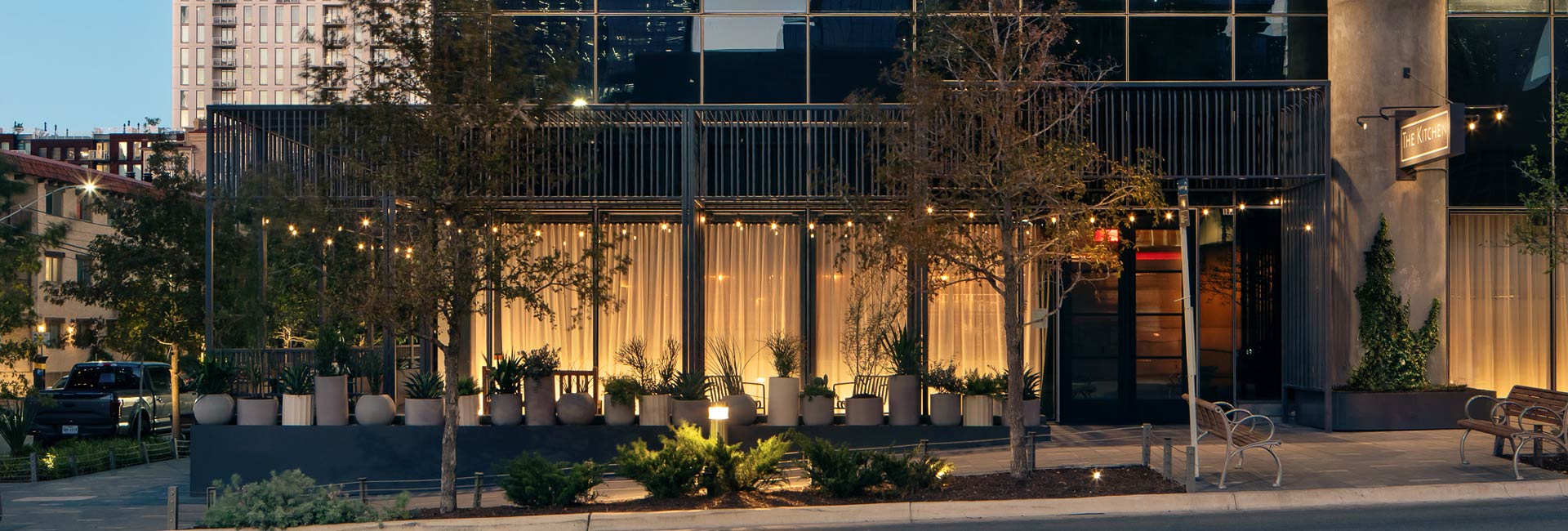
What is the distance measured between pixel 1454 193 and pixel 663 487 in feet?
41.9

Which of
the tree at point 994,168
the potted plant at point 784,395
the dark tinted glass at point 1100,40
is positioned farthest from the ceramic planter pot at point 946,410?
the dark tinted glass at point 1100,40

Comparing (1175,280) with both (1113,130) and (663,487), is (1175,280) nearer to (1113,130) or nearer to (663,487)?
(1113,130)

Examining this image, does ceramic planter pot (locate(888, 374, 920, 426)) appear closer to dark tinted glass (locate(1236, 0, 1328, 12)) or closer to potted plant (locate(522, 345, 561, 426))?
potted plant (locate(522, 345, 561, 426))

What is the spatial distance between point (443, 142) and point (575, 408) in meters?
4.67

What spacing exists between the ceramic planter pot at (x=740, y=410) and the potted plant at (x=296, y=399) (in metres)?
5.13

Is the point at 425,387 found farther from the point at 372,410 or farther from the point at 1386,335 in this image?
the point at 1386,335

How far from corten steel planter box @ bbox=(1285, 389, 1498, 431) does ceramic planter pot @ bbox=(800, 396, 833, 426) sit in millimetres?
6616

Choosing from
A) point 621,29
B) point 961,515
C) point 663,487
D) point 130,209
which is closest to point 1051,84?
point 961,515

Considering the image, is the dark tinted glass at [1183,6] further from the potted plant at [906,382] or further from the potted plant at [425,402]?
the potted plant at [425,402]

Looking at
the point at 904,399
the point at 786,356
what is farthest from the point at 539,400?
the point at 904,399

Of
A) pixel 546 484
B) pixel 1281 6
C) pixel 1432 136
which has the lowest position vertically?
pixel 546 484

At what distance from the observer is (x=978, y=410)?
15.7 m

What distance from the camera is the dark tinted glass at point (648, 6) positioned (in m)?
19.1

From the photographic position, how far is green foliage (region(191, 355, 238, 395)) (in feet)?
51.9
